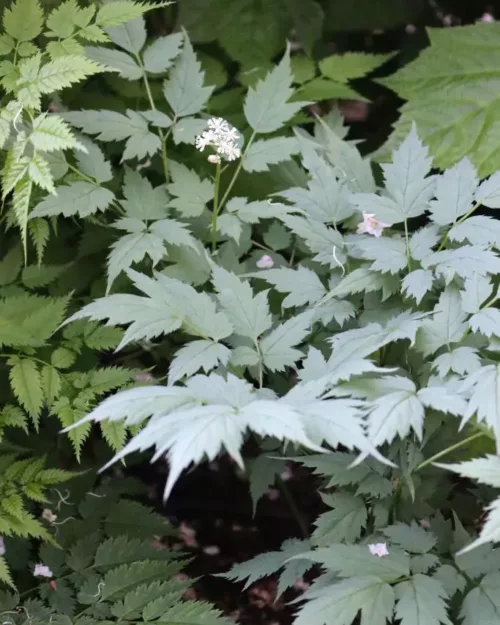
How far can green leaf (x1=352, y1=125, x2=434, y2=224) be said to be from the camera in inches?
48.0

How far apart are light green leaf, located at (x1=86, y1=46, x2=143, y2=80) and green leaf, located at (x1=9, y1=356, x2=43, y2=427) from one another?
60 centimetres

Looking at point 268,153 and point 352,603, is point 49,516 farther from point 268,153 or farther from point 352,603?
point 268,153

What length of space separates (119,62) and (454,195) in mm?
712

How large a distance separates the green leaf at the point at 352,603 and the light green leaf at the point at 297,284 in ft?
1.54

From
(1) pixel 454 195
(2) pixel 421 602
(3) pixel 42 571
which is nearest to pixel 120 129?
(1) pixel 454 195

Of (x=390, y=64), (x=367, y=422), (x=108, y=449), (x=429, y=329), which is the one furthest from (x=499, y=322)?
(x=390, y=64)

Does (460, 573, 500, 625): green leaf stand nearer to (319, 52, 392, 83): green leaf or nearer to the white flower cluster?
the white flower cluster

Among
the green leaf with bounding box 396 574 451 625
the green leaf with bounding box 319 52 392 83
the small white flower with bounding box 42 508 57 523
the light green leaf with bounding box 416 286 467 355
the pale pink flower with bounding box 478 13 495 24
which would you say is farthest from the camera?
the pale pink flower with bounding box 478 13 495 24

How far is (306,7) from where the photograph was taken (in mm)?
1721

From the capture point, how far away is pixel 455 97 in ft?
4.97

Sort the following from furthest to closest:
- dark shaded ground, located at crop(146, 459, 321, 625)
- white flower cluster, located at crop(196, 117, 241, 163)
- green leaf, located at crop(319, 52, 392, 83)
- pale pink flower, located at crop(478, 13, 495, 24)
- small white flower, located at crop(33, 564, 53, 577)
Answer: pale pink flower, located at crop(478, 13, 495, 24) → dark shaded ground, located at crop(146, 459, 321, 625) → green leaf, located at crop(319, 52, 392, 83) → small white flower, located at crop(33, 564, 53, 577) → white flower cluster, located at crop(196, 117, 241, 163)

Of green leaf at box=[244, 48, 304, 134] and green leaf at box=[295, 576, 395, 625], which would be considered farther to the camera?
green leaf at box=[244, 48, 304, 134]

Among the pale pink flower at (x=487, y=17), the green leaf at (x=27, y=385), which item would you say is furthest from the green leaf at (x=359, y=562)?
the pale pink flower at (x=487, y=17)

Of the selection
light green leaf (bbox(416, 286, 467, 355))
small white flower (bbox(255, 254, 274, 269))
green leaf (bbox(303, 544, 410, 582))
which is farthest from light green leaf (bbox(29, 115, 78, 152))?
green leaf (bbox(303, 544, 410, 582))
